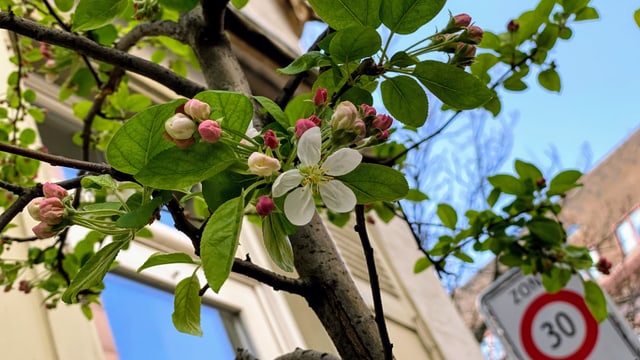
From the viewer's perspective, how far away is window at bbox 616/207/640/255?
25.5ft

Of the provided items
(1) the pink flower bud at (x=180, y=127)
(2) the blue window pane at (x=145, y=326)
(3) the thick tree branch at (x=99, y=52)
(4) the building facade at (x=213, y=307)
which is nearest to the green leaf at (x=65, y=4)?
(3) the thick tree branch at (x=99, y=52)

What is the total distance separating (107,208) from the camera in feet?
1.81

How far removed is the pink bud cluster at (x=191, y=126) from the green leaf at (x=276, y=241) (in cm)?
12

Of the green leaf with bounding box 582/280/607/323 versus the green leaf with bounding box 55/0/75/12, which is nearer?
the green leaf with bounding box 55/0/75/12

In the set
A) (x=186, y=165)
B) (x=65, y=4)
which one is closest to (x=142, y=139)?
(x=186, y=165)

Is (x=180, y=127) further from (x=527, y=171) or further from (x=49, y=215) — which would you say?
(x=527, y=171)

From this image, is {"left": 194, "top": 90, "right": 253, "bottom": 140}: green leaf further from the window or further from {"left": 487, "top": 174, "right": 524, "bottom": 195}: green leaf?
the window

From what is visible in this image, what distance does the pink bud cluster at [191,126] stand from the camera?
0.46 m

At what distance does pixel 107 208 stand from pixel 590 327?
1228 mm

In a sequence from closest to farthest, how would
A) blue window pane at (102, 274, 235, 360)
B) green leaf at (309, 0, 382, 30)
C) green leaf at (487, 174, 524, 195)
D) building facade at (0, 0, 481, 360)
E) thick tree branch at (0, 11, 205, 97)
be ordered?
green leaf at (309, 0, 382, 30) < thick tree branch at (0, 11, 205, 97) < green leaf at (487, 174, 524, 195) < building facade at (0, 0, 481, 360) < blue window pane at (102, 274, 235, 360)

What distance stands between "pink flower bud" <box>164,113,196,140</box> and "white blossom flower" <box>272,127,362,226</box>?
7cm

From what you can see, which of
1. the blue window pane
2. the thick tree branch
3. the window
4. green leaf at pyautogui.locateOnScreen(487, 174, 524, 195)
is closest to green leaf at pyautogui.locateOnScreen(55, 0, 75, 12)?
the thick tree branch

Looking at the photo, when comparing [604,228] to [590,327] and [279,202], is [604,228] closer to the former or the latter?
[590,327]

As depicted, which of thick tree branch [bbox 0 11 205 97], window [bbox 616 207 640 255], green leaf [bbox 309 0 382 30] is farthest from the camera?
window [bbox 616 207 640 255]
